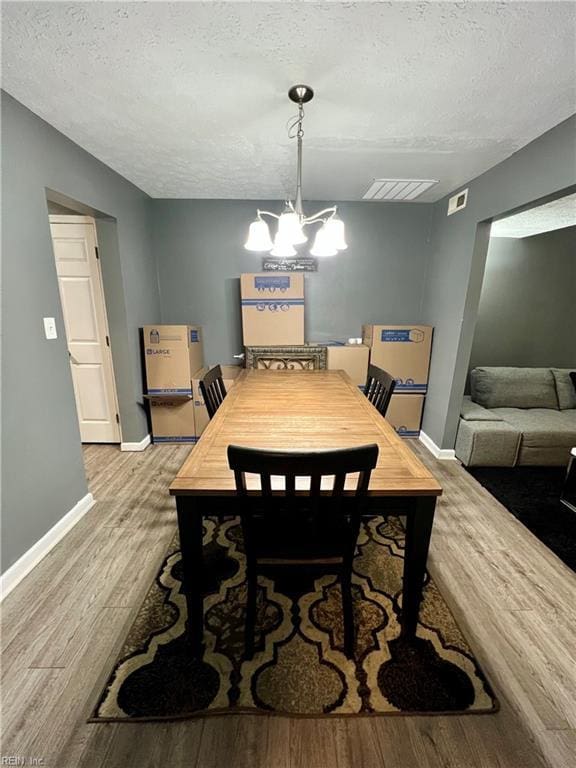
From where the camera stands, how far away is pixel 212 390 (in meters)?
2.05

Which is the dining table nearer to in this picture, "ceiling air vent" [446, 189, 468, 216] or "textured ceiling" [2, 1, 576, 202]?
"textured ceiling" [2, 1, 576, 202]

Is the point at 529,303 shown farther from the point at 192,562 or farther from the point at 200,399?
the point at 192,562

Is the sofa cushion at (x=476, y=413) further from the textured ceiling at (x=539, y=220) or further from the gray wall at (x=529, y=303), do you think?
the textured ceiling at (x=539, y=220)

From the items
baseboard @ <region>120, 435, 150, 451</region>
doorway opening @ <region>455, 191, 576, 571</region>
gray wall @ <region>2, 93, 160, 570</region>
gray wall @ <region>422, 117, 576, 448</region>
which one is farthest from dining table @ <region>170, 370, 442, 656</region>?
baseboard @ <region>120, 435, 150, 451</region>

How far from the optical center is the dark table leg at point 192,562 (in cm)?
113

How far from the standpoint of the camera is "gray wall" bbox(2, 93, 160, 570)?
1.58m

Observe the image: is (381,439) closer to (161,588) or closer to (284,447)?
(284,447)

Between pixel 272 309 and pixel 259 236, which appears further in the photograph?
pixel 272 309

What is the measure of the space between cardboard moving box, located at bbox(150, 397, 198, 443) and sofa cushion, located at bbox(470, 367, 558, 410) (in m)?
3.03

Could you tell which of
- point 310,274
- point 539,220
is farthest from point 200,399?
point 539,220

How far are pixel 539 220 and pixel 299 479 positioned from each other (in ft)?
11.4

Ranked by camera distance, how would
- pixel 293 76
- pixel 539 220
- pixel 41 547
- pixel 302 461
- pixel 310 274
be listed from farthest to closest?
1. pixel 310 274
2. pixel 539 220
3. pixel 41 547
4. pixel 293 76
5. pixel 302 461

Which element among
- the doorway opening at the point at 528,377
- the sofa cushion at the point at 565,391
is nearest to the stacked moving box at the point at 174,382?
the doorway opening at the point at 528,377

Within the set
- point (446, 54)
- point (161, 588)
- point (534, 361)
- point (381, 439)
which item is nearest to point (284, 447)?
point (381, 439)
